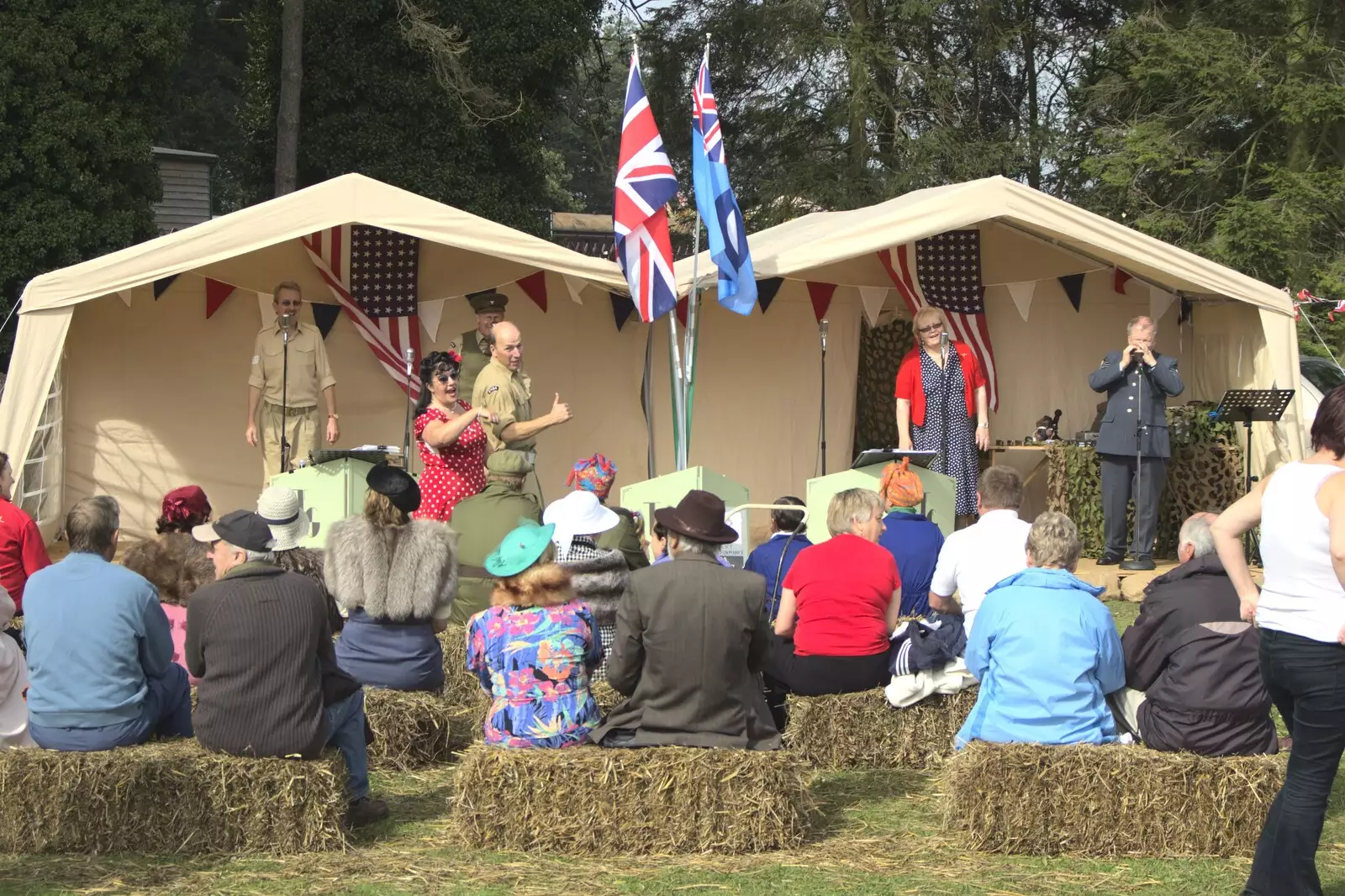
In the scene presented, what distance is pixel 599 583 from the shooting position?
16.9 feet

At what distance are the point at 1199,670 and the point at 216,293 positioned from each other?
22.5 ft

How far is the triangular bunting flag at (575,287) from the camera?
9594 millimetres

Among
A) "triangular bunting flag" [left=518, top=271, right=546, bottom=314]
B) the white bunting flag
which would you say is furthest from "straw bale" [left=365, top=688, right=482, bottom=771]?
"triangular bunting flag" [left=518, top=271, right=546, bottom=314]

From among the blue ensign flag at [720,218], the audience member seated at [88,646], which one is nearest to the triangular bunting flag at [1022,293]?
the blue ensign flag at [720,218]

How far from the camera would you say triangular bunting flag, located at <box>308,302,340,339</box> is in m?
9.44

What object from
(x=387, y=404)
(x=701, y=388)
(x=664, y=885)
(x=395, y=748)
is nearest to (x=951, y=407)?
(x=701, y=388)

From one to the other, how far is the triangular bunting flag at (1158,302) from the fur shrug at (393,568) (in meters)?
6.58

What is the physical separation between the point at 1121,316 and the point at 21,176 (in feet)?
35.5

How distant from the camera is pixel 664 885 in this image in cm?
372

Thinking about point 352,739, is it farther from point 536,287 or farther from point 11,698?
point 536,287

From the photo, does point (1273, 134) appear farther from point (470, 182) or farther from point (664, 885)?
point (664, 885)

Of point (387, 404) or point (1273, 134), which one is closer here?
point (387, 404)

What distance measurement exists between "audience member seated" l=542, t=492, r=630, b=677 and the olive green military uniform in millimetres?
3956

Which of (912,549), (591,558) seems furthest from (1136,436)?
(591,558)
